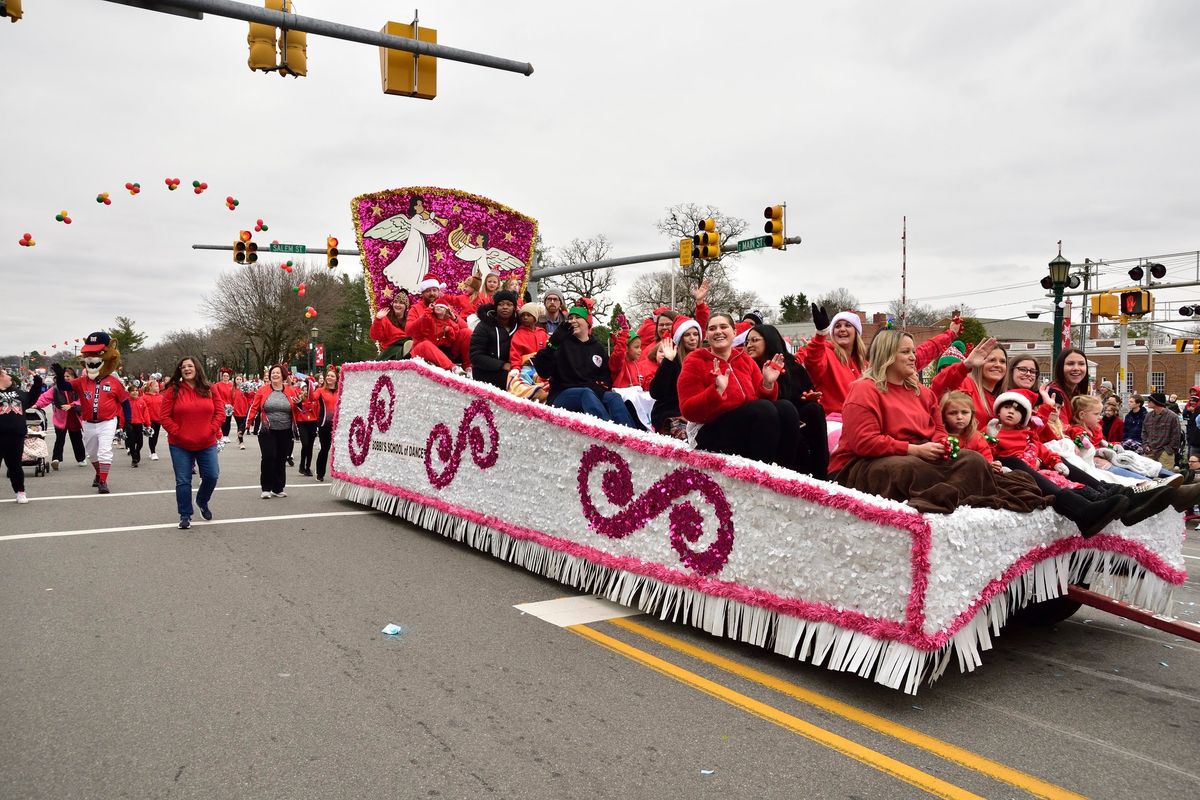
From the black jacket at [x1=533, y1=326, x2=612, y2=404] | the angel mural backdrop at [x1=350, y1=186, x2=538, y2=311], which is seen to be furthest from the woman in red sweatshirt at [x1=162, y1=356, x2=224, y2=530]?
the black jacket at [x1=533, y1=326, x2=612, y2=404]

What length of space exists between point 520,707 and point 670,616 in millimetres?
1667

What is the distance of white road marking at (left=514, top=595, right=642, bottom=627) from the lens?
5.14 metres

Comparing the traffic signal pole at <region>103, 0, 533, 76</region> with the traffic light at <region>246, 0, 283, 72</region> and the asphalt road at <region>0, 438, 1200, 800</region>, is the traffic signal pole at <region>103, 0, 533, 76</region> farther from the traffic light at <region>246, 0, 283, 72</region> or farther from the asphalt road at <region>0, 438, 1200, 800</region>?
the asphalt road at <region>0, 438, 1200, 800</region>

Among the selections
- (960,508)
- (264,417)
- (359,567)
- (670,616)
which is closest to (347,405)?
(264,417)

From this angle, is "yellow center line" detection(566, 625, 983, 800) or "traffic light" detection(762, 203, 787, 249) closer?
"yellow center line" detection(566, 625, 983, 800)

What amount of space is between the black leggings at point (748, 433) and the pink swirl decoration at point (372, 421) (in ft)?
14.5

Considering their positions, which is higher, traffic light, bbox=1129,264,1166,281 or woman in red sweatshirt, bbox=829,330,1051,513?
traffic light, bbox=1129,264,1166,281

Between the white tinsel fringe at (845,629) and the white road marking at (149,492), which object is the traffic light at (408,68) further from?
the white tinsel fringe at (845,629)

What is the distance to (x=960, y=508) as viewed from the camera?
393 cm

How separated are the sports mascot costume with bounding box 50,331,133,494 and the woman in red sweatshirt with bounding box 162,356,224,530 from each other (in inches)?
139

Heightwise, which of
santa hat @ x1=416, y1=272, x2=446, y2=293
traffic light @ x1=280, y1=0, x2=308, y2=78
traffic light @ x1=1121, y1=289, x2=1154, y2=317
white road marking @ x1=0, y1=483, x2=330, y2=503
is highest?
traffic light @ x1=280, y1=0, x2=308, y2=78

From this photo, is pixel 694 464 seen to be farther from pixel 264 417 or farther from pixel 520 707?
pixel 264 417

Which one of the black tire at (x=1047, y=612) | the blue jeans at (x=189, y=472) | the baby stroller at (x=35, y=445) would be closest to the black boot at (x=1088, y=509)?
the black tire at (x=1047, y=612)

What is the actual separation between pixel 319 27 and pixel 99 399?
6.18m
